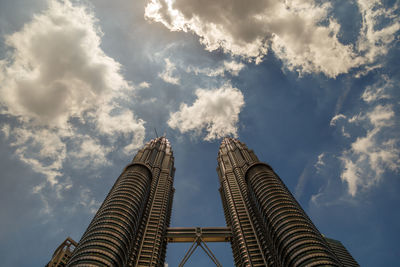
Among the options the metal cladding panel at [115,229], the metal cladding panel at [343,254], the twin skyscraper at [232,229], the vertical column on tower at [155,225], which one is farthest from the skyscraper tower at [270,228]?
the metal cladding panel at [343,254]

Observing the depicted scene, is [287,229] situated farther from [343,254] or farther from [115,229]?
[343,254]

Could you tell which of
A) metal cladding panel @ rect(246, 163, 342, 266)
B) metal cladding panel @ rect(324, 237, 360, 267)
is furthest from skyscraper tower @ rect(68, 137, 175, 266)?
metal cladding panel @ rect(324, 237, 360, 267)

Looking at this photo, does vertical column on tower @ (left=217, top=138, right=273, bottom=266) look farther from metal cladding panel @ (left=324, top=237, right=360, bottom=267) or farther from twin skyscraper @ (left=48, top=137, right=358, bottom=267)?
metal cladding panel @ (left=324, top=237, right=360, bottom=267)

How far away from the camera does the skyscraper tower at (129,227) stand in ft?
282

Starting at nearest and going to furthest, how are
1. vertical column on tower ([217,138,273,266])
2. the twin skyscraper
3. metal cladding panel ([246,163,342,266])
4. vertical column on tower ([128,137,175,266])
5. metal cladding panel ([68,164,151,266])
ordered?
metal cladding panel ([246,163,342,266]) → metal cladding panel ([68,164,151,266]) → the twin skyscraper → vertical column on tower ([128,137,175,266]) → vertical column on tower ([217,138,273,266])

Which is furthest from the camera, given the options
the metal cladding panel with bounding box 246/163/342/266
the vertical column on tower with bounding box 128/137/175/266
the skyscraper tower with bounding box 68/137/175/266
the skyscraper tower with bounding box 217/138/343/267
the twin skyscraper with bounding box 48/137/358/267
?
the vertical column on tower with bounding box 128/137/175/266

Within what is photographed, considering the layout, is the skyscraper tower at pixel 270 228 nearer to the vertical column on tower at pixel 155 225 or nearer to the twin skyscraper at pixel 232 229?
the twin skyscraper at pixel 232 229

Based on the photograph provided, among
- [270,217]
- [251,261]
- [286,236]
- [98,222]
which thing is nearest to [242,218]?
[251,261]

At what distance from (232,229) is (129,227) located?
69015mm

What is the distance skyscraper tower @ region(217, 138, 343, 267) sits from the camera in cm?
8544

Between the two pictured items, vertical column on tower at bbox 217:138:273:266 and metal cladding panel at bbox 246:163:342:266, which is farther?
vertical column on tower at bbox 217:138:273:266

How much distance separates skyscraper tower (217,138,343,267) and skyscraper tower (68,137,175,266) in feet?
151

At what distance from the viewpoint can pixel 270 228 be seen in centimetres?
10325

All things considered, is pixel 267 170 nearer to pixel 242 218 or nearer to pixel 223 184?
pixel 242 218
